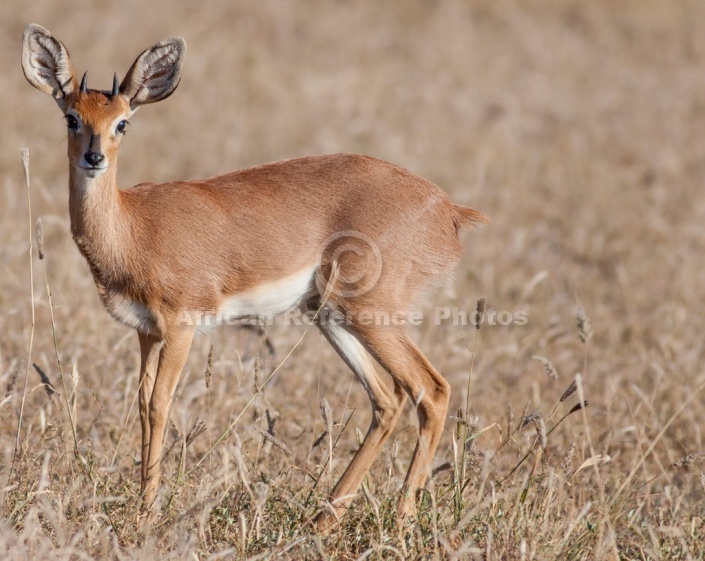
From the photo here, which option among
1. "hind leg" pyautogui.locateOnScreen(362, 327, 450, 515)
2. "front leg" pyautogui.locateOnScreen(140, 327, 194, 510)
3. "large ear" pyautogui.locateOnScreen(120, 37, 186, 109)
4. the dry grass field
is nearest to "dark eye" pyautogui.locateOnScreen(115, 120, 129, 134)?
"large ear" pyautogui.locateOnScreen(120, 37, 186, 109)

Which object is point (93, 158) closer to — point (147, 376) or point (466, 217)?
point (147, 376)

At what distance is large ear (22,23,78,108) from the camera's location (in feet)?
14.4

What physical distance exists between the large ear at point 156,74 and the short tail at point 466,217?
1.55 m

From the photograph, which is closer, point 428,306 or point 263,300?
point 263,300

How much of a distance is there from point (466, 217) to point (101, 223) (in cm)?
185

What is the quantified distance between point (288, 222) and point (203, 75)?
29.5ft

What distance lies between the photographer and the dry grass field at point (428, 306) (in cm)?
398

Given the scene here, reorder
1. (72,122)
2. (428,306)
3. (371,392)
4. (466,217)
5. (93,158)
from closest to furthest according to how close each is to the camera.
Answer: (93,158)
(72,122)
(371,392)
(466,217)
(428,306)

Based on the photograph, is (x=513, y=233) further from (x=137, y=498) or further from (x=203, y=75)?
(x=137, y=498)

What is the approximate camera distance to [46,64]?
14.8ft

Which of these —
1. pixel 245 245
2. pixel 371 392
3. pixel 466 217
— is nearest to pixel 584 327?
pixel 466 217

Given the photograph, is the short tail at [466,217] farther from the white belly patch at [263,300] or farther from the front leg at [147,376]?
the front leg at [147,376]

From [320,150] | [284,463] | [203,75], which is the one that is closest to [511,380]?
[284,463]

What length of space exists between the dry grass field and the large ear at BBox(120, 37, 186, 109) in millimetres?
815
